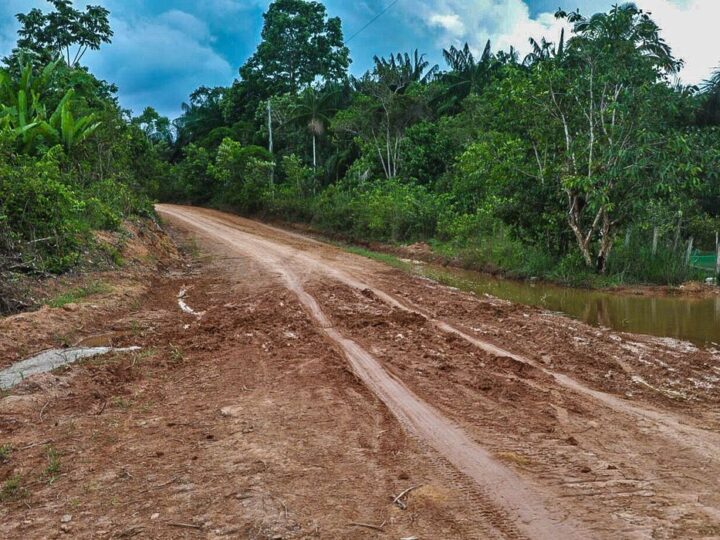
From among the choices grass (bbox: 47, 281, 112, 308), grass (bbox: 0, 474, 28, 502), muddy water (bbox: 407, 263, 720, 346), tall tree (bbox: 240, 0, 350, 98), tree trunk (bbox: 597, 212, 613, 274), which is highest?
tall tree (bbox: 240, 0, 350, 98)

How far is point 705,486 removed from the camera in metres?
3.46

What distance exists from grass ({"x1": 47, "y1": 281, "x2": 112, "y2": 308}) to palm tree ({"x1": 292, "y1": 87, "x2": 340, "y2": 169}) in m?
23.1

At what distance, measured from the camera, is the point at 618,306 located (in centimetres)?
1201

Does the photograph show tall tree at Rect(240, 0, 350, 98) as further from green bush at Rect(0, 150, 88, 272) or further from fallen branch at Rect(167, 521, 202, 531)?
fallen branch at Rect(167, 521, 202, 531)

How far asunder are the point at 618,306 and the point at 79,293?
10815 mm

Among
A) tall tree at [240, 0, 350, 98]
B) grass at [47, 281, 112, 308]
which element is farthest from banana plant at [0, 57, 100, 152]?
tall tree at [240, 0, 350, 98]

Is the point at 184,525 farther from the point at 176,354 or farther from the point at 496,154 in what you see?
the point at 496,154

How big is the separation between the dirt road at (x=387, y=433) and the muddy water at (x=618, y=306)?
1.41m

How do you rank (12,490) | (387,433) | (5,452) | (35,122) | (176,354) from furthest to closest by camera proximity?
(35,122) < (176,354) < (387,433) < (5,452) < (12,490)

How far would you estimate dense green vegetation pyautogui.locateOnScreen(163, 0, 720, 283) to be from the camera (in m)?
13.9

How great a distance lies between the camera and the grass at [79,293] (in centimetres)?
862

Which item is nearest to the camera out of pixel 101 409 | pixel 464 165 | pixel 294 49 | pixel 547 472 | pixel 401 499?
pixel 401 499

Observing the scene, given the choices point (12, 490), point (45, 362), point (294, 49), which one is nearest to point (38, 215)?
point (45, 362)

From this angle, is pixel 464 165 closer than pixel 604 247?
No
